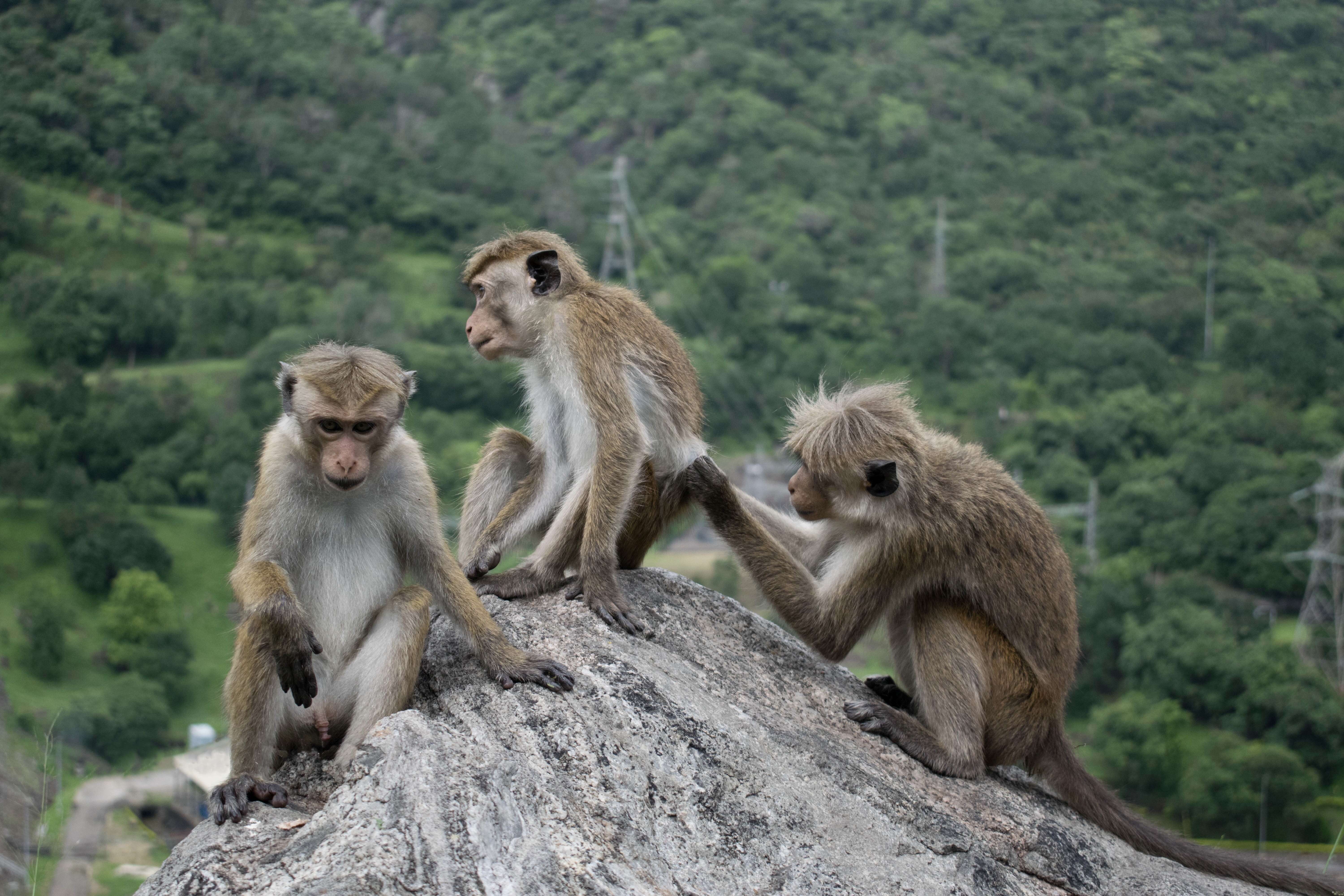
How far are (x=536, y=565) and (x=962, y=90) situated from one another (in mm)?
53091

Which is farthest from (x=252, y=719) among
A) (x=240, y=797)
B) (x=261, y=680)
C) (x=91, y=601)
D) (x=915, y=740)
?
(x=91, y=601)

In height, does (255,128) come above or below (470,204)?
above

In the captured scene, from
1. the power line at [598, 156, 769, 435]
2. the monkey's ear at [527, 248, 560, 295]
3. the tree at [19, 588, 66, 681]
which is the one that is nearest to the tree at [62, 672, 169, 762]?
the tree at [19, 588, 66, 681]

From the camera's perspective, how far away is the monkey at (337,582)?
377cm

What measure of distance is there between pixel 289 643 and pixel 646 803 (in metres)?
1.36

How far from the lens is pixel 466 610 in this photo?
4230 millimetres

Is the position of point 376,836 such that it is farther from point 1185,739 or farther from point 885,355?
point 885,355

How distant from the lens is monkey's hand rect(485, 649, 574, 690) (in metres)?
4.18

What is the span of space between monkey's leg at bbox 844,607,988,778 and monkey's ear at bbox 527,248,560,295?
7.76 ft

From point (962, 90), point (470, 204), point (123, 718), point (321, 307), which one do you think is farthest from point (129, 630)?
point (962, 90)

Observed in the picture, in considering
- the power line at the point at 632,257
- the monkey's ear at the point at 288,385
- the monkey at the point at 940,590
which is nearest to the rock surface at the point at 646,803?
the monkey at the point at 940,590

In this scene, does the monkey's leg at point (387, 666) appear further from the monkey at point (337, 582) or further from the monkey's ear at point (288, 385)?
the monkey's ear at point (288, 385)

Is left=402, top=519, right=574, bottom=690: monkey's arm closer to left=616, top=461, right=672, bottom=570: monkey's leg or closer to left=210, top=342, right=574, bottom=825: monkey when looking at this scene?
left=210, top=342, right=574, bottom=825: monkey

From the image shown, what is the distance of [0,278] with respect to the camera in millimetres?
32969
